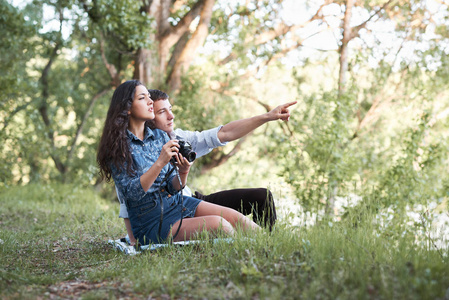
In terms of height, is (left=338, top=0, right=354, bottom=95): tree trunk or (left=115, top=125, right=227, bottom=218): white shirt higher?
(left=338, top=0, right=354, bottom=95): tree trunk

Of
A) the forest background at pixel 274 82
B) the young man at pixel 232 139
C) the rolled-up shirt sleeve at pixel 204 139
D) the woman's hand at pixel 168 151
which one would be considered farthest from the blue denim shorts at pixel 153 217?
the forest background at pixel 274 82

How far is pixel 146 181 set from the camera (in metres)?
3.49

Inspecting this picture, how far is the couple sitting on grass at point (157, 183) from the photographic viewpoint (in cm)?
363

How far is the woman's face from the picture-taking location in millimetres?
3869

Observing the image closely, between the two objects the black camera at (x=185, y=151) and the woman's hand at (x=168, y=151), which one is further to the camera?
the black camera at (x=185, y=151)

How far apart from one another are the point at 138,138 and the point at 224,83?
8.31 m

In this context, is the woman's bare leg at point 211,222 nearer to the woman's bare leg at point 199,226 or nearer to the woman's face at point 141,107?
the woman's bare leg at point 199,226

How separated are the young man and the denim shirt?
0.65 feet

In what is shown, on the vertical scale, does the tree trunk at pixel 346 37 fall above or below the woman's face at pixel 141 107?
above

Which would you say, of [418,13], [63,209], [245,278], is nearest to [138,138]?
[245,278]

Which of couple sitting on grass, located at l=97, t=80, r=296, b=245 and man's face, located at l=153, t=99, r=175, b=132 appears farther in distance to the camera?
man's face, located at l=153, t=99, r=175, b=132

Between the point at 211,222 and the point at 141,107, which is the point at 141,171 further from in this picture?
the point at 211,222

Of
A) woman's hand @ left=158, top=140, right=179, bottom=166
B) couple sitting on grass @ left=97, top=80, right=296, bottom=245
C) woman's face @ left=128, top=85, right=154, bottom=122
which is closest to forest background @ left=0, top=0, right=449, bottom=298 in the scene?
couple sitting on grass @ left=97, top=80, right=296, bottom=245

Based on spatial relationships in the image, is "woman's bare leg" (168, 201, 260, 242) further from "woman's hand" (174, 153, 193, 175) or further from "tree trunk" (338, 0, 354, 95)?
"tree trunk" (338, 0, 354, 95)
